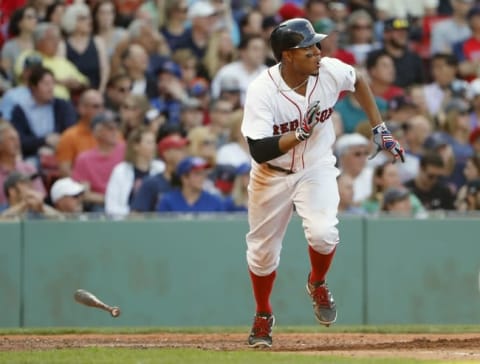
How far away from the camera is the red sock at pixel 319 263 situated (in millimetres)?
8305

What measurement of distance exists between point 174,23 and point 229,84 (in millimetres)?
1268

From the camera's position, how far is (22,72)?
13391 mm

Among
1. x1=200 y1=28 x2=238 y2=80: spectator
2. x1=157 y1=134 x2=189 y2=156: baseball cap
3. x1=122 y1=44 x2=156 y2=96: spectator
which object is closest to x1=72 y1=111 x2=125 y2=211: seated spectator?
x1=157 y1=134 x2=189 y2=156: baseball cap

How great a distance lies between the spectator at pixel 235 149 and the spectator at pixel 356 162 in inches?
35.9

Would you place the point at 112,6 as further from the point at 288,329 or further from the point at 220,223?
the point at 288,329

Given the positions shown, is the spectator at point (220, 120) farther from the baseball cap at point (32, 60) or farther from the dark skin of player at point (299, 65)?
the dark skin of player at point (299, 65)

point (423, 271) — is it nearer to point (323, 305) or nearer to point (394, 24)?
point (323, 305)

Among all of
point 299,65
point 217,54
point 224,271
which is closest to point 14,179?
point 224,271

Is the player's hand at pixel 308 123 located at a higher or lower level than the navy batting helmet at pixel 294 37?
lower

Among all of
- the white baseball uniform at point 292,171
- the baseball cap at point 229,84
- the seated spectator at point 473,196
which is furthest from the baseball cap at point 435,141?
the white baseball uniform at point 292,171

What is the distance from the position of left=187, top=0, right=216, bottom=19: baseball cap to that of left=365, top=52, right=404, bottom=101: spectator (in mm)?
1829

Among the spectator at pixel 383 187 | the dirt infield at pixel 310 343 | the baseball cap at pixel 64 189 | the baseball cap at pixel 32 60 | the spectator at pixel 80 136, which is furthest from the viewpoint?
the baseball cap at pixel 32 60

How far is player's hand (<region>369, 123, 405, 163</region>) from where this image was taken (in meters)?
8.30

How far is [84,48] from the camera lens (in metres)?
14.0
